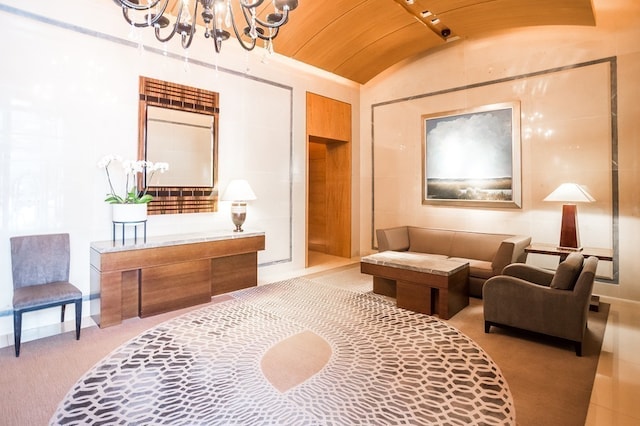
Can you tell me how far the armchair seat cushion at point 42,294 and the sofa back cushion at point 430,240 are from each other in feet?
15.3

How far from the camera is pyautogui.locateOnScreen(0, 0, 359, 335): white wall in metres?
3.39

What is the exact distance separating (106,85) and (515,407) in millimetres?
4877

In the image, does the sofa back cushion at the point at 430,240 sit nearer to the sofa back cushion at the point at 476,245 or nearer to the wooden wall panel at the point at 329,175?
the sofa back cushion at the point at 476,245

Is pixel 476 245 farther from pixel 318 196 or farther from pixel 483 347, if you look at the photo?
pixel 318 196

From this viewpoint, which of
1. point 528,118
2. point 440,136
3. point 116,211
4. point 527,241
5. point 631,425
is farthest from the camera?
point 440,136

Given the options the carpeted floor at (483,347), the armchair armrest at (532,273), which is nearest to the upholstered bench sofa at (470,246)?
the armchair armrest at (532,273)

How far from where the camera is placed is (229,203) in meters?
5.18

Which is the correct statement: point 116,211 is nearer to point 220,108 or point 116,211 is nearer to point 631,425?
point 220,108

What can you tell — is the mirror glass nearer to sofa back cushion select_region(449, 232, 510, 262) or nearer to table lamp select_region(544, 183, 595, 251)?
sofa back cushion select_region(449, 232, 510, 262)

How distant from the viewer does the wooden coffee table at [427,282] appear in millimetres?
3816

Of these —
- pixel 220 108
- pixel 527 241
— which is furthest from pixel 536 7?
pixel 220 108

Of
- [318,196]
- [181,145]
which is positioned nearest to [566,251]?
[318,196]

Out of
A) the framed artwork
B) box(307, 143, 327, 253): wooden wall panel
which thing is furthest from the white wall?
the framed artwork

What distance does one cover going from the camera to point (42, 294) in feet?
10.1
